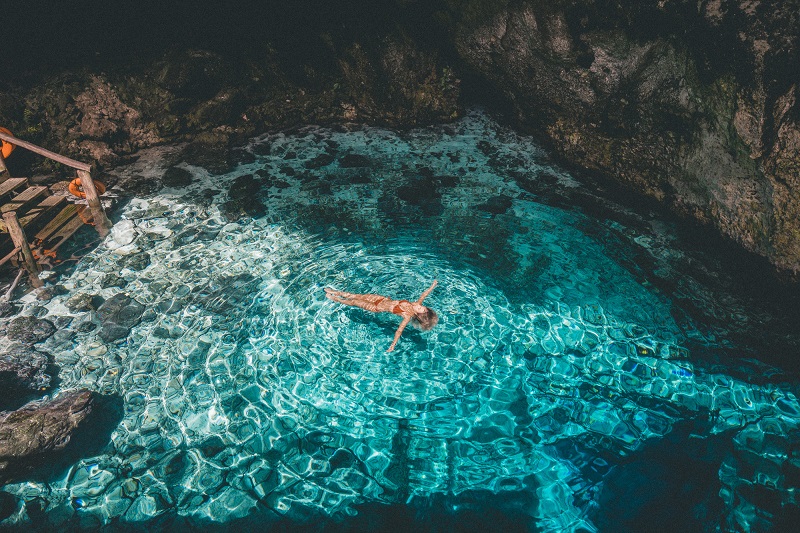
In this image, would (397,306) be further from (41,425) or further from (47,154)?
(47,154)

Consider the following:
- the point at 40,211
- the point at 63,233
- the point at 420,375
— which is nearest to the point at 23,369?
the point at 63,233

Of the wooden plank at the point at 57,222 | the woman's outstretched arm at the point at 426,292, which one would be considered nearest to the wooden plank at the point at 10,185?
the wooden plank at the point at 57,222

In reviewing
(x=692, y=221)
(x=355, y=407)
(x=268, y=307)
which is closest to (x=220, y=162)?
(x=268, y=307)

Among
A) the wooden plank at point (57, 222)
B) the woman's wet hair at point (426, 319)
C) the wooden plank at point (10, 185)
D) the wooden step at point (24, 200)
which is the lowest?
the woman's wet hair at point (426, 319)

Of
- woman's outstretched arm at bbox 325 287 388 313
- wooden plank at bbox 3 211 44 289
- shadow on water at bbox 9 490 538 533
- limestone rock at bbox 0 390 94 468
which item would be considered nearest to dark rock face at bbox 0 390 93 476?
limestone rock at bbox 0 390 94 468

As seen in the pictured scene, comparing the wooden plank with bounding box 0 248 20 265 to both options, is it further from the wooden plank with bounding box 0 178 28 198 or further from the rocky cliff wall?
the rocky cliff wall

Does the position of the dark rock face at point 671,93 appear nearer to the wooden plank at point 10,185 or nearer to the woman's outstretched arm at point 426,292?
the woman's outstretched arm at point 426,292

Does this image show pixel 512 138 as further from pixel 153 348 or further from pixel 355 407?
pixel 153 348
